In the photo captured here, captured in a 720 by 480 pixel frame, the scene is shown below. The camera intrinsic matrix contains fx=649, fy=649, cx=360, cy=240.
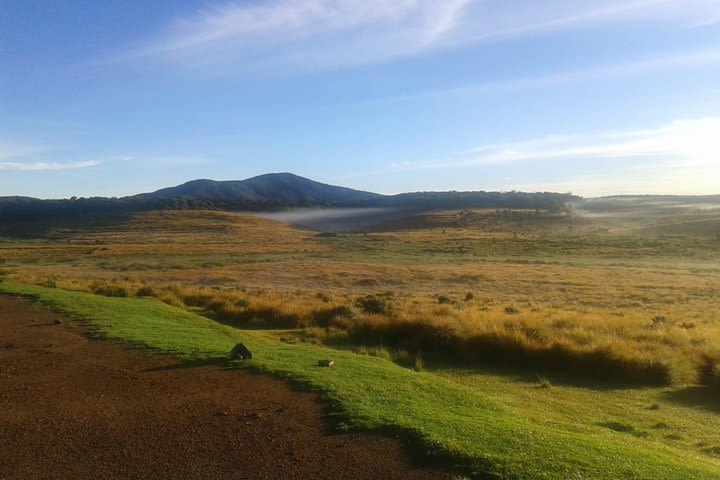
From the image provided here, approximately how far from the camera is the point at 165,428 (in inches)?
333

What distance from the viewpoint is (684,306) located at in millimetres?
30828

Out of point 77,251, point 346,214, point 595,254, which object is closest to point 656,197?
point 346,214

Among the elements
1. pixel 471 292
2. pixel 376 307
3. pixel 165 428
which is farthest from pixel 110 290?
pixel 165 428

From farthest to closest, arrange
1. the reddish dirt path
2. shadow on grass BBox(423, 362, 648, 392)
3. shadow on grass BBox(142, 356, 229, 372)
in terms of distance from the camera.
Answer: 1. shadow on grass BBox(423, 362, 648, 392)
2. shadow on grass BBox(142, 356, 229, 372)
3. the reddish dirt path

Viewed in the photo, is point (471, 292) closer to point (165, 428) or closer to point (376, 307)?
point (376, 307)

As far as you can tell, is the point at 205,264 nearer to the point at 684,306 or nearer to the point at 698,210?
the point at 684,306

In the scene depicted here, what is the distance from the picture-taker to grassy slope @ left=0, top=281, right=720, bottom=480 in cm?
703

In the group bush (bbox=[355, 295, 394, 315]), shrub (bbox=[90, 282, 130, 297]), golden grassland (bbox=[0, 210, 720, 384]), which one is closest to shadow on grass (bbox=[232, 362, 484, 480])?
golden grassland (bbox=[0, 210, 720, 384])

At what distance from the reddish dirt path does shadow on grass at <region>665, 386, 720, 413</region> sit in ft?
26.5

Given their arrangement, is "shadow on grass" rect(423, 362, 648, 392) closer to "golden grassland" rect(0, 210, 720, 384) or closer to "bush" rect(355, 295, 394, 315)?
"golden grassland" rect(0, 210, 720, 384)

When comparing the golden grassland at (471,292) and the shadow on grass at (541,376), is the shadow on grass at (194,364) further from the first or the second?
the shadow on grass at (541,376)

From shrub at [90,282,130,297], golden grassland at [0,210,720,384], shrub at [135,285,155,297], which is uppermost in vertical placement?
shrub at [90,282,130,297]

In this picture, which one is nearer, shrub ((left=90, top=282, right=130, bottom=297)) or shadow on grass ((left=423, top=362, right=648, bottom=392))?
shadow on grass ((left=423, top=362, right=648, bottom=392))

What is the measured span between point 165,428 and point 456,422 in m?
3.82
